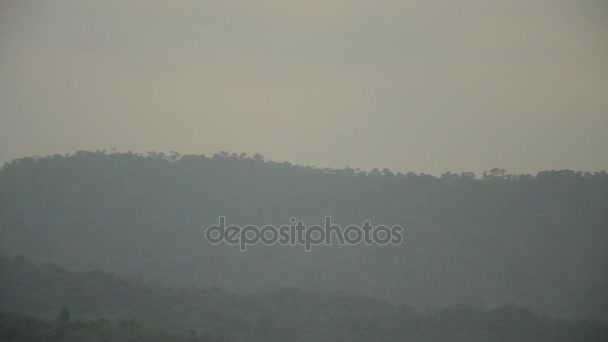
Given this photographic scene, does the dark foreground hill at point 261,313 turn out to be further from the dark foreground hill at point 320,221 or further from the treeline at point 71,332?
the dark foreground hill at point 320,221

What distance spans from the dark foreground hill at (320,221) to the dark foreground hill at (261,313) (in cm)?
600

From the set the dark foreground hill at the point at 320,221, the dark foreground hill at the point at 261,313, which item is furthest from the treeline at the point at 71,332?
the dark foreground hill at the point at 320,221

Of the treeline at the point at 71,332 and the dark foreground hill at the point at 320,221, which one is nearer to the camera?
the treeline at the point at 71,332

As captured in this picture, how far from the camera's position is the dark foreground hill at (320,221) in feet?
136

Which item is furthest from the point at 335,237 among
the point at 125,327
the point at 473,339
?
the point at 125,327

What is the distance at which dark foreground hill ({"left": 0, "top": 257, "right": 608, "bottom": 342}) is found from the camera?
29.8 meters

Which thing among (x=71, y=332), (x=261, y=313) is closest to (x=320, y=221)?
(x=261, y=313)

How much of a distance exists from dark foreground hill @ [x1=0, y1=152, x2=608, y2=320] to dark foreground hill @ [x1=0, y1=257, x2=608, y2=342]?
19.7 ft

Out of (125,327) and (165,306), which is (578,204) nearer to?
(165,306)

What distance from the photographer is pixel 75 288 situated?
99.9ft

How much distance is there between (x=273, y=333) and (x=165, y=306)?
362 centimetres

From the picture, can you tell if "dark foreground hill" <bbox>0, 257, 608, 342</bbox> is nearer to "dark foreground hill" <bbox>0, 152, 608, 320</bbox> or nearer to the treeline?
the treeline

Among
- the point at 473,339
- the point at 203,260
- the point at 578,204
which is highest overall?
the point at 578,204

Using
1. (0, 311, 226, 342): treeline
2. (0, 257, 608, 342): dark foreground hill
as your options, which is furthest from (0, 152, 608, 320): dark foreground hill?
(0, 311, 226, 342): treeline
